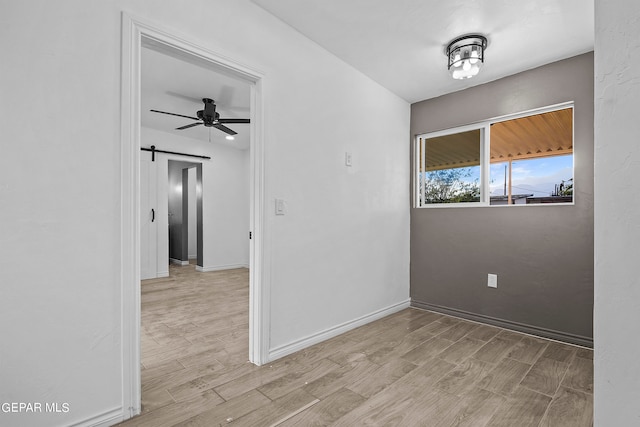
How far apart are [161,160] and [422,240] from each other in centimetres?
433

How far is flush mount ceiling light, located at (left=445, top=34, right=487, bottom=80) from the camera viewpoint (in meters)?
2.32

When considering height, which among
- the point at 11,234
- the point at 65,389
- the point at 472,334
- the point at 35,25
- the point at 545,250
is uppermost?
the point at 35,25

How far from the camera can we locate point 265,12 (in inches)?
82.8

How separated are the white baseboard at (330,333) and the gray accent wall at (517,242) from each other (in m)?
0.46

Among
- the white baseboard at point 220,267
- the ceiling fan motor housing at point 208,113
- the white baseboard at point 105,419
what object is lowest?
the white baseboard at point 220,267

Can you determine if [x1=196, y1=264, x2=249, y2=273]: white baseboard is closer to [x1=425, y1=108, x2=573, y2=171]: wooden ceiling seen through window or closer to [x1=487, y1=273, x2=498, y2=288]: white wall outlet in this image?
[x1=425, y1=108, x2=573, y2=171]: wooden ceiling seen through window

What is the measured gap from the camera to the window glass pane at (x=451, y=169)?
3.23 m

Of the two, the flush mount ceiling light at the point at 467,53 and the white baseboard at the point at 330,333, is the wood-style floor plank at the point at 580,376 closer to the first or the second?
the white baseboard at the point at 330,333

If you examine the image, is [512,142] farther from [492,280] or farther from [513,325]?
[513,325]

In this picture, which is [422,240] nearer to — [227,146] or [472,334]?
[472,334]

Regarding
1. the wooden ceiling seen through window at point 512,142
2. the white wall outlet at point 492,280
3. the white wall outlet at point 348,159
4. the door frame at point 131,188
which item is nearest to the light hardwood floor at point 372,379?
the door frame at point 131,188
